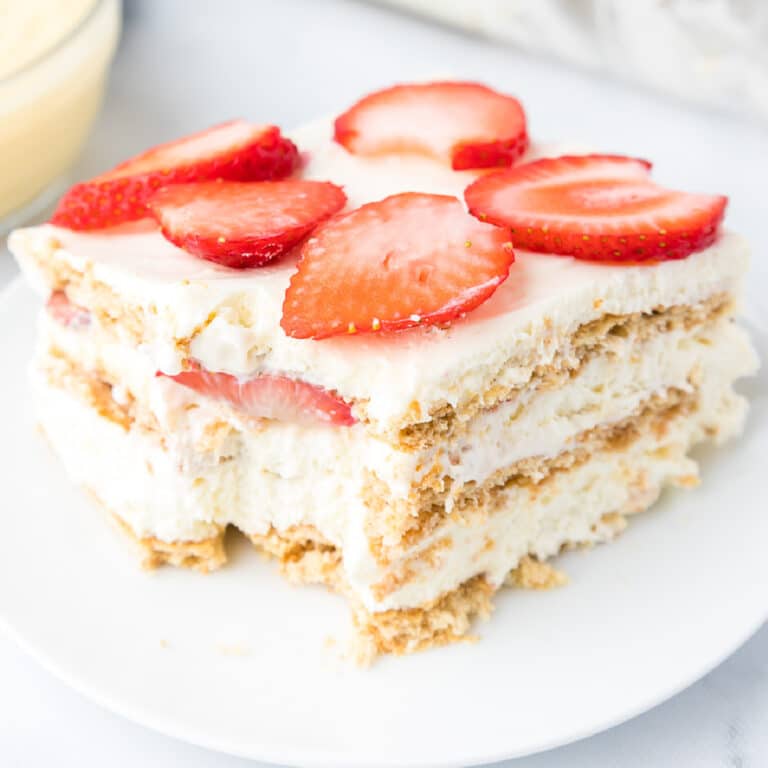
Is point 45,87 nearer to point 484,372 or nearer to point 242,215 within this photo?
point 242,215

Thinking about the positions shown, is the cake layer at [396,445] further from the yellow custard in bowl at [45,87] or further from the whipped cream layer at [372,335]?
the yellow custard in bowl at [45,87]

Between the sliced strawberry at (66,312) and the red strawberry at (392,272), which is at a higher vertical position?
the red strawberry at (392,272)

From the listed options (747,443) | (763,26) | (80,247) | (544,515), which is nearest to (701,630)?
(544,515)

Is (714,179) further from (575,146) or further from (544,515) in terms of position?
(544,515)

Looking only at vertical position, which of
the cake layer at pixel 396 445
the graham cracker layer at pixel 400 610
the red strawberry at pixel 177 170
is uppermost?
the red strawberry at pixel 177 170

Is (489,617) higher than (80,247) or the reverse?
the reverse

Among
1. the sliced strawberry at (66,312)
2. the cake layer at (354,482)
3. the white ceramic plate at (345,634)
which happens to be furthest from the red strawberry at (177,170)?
the white ceramic plate at (345,634)
